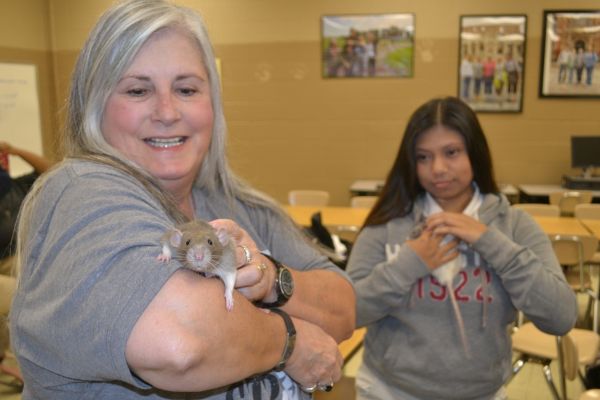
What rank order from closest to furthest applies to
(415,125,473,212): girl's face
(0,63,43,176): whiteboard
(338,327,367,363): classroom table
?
(415,125,473,212): girl's face
(338,327,367,363): classroom table
(0,63,43,176): whiteboard

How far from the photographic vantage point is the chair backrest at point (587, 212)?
551 centimetres

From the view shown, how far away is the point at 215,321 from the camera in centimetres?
89

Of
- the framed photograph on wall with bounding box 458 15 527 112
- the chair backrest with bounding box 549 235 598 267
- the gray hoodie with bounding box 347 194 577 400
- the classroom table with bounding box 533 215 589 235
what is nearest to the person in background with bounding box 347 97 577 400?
the gray hoodie with bounding box 347 194 577 400

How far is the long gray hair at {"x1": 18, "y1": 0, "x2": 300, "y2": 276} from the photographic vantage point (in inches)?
41.4

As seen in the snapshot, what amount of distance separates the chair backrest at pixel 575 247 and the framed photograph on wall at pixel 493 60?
131 inches

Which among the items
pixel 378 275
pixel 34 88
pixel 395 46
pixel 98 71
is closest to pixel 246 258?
pixel 98 71

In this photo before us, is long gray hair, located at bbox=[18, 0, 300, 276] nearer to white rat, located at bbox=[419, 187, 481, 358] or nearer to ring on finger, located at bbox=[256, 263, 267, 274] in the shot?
ring on finger, located at bbox=[256, 263, 267, 274]

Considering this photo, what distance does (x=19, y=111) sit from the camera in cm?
748

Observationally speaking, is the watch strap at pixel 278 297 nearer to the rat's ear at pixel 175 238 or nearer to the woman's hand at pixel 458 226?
the rat's ear at pixel 175 238

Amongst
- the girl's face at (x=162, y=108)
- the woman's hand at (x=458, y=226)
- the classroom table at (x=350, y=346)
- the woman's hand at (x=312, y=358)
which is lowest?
the classroom table at (x=350, y=346)

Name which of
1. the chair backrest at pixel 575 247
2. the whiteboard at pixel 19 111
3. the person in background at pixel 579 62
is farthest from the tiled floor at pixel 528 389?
the person in background at pixel 579 62

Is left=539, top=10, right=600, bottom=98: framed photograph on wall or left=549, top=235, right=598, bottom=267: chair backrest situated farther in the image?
left=539, top=10, right=600, bottom=98: framed photograph on wall

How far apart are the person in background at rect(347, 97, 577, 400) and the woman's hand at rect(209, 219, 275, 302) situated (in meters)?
0.92

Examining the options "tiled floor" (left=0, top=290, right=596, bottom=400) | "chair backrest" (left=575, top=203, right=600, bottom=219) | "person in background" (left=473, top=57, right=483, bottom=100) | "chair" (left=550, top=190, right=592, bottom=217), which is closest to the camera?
"tiled floor" (left=0, top=290, right=596, bottom=400)
